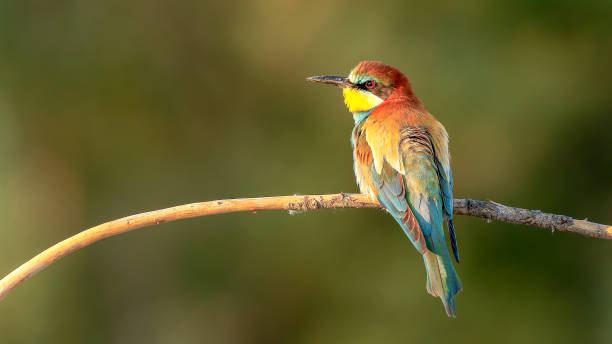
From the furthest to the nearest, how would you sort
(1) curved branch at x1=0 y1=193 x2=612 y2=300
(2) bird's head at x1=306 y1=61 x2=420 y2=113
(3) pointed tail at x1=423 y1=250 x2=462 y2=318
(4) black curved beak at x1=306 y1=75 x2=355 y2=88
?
(4) black curved beak at x1=306 y1=75 x2=355 y2=88 < (2) bird's head at x1=306 y1=61 x2=420 y2=113 < (3) pointed tail at x1=423 y1=250 x2=462 y2=318 < (1) curved branch at x1=0 y1=193 x2=612 y2=300

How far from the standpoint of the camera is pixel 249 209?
1926 mm

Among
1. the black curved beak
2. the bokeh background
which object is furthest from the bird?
the bokeh background

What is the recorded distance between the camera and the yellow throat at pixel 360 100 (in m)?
3.00

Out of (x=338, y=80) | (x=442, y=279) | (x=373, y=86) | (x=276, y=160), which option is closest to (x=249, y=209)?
(x=442, y=279)

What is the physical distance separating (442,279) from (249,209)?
711 millimetres

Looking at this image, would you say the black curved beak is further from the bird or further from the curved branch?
the curved branch

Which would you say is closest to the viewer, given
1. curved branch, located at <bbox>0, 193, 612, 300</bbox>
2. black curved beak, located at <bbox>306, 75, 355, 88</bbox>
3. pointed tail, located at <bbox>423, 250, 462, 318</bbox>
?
curved branch, located at <bbox>0, 193, 612, 300</bbox>

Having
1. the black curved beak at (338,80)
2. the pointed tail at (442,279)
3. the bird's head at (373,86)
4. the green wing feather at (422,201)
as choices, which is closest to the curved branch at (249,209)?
the green wing feather at (422,201)

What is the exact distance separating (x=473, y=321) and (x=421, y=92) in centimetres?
143

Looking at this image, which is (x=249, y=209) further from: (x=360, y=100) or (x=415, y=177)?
(x=360, y=100)

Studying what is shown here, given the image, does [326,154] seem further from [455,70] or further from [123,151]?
[123,151]

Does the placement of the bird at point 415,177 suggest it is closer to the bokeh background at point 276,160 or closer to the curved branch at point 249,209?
the curved branch at point 249,209

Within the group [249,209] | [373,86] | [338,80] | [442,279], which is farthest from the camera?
[338,80]

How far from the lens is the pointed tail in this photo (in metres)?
2.24
